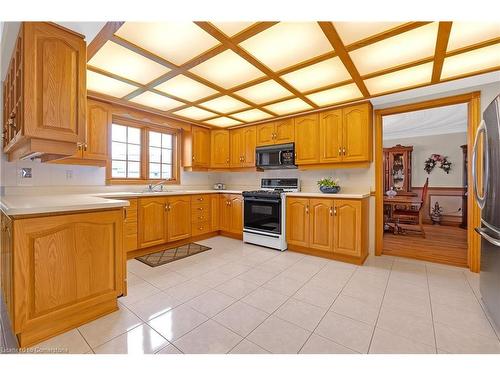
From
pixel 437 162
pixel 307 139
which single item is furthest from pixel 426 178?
pixel 307 139

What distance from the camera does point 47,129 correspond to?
1.47m

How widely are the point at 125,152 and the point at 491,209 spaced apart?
426cm

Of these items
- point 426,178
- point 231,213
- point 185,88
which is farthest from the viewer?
point 426,178

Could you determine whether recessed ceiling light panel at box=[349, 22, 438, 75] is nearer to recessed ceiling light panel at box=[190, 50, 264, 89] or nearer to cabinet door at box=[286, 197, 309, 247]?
recessed ceiling light panel at box=[190, 50, 264, 89]

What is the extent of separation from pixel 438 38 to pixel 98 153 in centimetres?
367

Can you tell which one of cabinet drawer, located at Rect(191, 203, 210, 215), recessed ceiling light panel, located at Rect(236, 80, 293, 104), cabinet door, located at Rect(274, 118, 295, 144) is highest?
recessed ceiling light panel, located at Rect(236, 80, 293, 104)

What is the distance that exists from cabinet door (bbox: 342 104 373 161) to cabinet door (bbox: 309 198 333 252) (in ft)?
2.41

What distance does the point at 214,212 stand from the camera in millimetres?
4129

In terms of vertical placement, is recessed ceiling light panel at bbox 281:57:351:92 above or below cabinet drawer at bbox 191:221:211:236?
above

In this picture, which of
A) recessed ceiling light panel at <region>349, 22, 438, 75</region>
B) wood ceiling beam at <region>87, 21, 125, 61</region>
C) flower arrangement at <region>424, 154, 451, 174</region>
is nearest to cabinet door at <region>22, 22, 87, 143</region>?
wood ceiling beam at <region>87, 21, 125, 61</region>

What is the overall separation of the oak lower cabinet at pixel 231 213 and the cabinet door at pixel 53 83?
8.68 ft

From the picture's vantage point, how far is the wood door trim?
2.55 m

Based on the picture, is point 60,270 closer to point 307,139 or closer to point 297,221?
point 297,221
